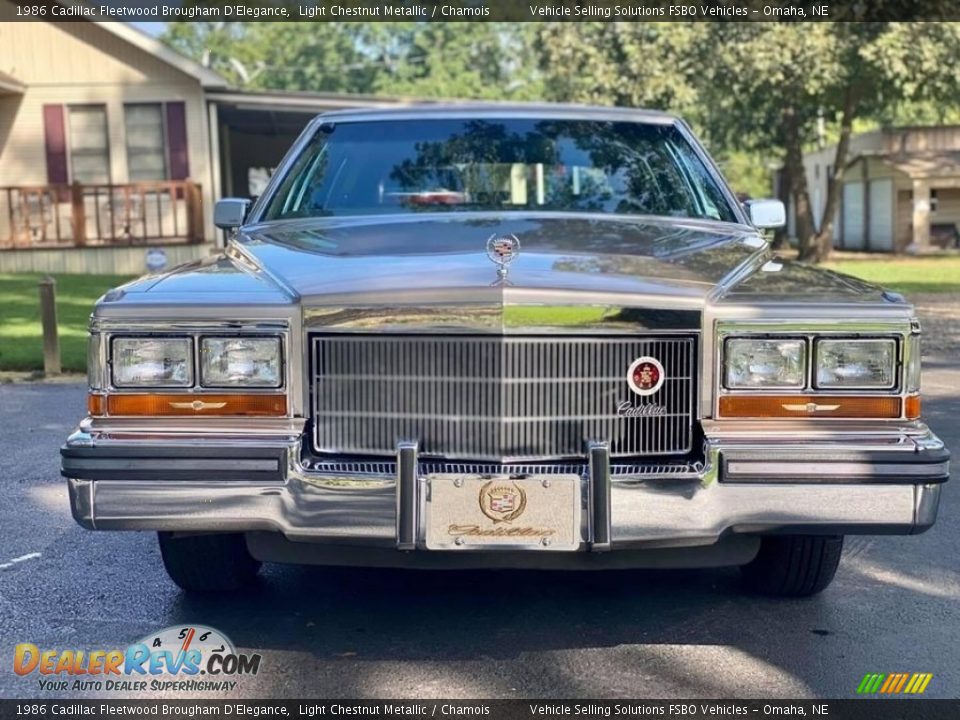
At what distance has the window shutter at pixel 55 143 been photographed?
68.2 ft

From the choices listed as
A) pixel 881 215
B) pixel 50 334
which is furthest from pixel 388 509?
pixel 881 215

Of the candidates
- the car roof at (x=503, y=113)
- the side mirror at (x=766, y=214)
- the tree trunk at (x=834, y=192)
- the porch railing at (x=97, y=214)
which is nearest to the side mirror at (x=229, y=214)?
the car roof at (x=503, y=113)

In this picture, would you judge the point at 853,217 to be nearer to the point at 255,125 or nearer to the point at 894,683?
the point at 255,125

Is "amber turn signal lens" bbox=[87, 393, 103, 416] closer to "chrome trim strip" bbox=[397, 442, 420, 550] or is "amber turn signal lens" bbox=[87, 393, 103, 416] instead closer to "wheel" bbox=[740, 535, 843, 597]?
"chrome trim strip" bbox=[397, 442, 420, 550]

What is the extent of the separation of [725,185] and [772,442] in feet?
6.89

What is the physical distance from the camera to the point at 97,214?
66.9 ft

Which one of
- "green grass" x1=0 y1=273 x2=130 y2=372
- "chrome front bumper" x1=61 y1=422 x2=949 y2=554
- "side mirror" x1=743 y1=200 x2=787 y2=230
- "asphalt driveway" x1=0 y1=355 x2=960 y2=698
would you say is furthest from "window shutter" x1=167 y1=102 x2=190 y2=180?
"chrome front bumper" x1=61 y1=422 x2=949 y2=554

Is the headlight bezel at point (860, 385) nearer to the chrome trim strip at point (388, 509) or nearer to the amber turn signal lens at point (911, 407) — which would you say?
the amber turn signal lens at point (911, 407)

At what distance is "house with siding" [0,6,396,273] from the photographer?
20.2 metres

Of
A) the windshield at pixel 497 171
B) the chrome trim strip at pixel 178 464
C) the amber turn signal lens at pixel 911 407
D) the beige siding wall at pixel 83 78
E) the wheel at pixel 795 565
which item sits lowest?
the wheel at pixel 795 565

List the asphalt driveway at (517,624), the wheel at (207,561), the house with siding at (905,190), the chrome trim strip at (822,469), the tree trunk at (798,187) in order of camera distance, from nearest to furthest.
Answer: the chrome trim strip at (822,469)
the asphalt driveway at (517,624)
the wheel at (207,561)
the tree trunk at (798,187)
the house with siding at (905,190)

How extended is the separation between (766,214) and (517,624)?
7.48 feet

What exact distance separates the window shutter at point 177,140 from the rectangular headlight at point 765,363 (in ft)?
61.7

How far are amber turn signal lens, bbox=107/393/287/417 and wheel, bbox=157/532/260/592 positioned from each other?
0.61 metres
